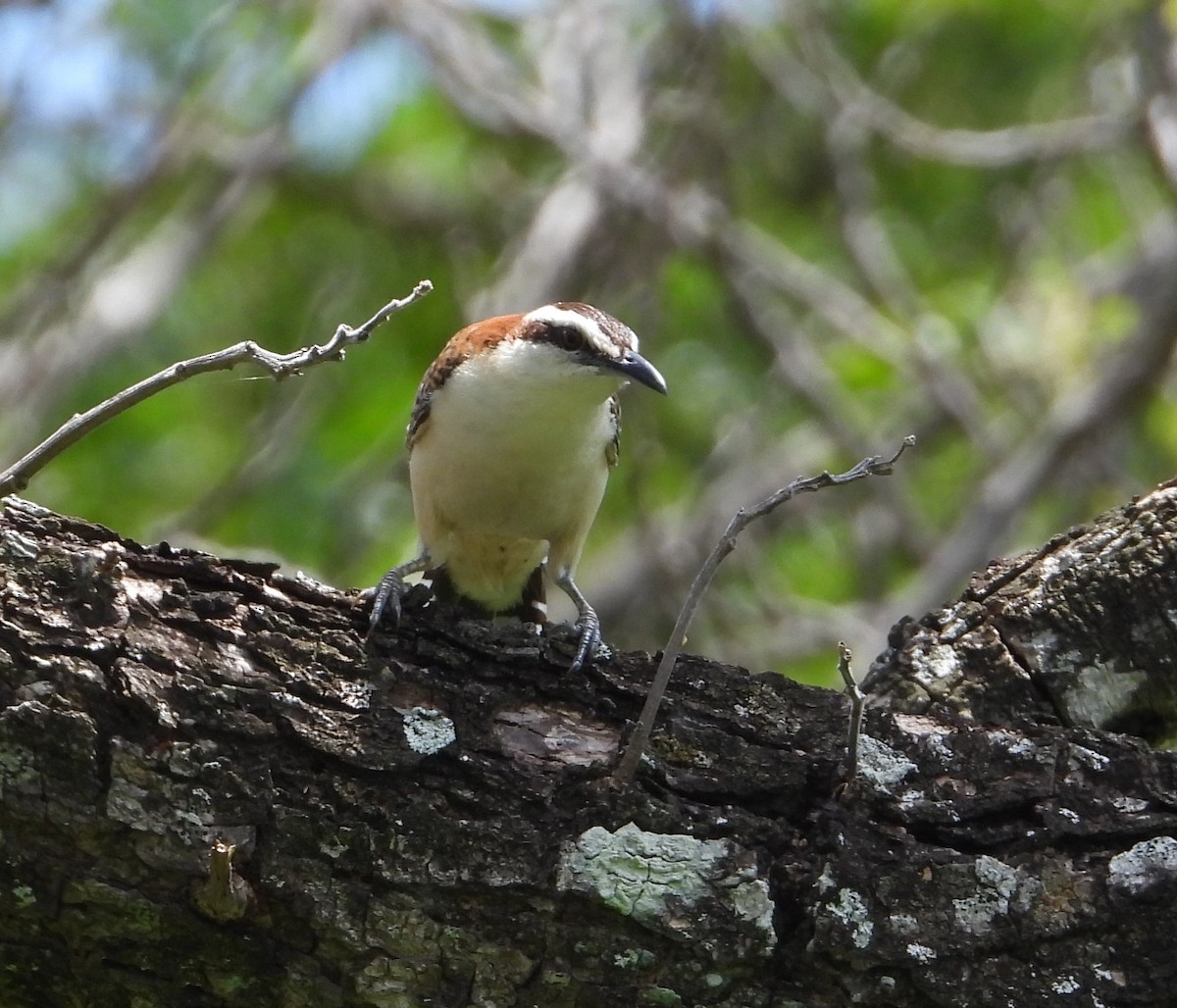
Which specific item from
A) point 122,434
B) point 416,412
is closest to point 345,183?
point 122,434

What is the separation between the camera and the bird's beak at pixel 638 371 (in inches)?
205

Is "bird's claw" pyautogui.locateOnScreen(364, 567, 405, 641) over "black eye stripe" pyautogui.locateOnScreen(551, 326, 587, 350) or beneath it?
beneath

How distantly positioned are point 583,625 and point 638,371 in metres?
1.07

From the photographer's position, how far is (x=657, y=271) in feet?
29.4

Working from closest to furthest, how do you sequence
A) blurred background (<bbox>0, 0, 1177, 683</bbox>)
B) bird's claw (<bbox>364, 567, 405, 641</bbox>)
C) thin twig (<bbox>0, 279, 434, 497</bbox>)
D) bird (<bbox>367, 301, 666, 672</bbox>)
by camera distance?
thin twig (<bbox>0, 279, 434, 497</bbox>) → bird's claw (<bbox>364, 567, 405, 641</bbox>) → bird (<bbox>367, 301, 666, 672</bbox>) → blurred background (<bbox>0, 0, 1177, 683</bbox>)

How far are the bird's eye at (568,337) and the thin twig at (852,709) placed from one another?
231 centimetres

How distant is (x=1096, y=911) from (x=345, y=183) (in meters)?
9.46

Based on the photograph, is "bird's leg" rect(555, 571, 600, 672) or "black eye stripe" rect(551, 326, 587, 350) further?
"black eye stripe" rect(551, 326, 587, 350)

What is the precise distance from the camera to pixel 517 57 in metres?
11.3

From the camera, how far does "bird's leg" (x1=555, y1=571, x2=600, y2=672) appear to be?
346 cm

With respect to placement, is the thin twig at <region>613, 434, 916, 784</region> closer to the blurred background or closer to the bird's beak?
the bird's beak

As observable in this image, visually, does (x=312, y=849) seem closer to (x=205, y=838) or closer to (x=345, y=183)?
(x=205, y=838)

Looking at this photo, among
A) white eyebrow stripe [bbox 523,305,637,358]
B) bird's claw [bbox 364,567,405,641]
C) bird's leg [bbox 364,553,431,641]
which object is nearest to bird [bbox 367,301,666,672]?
white eyebrow stripe [bbox 523,305,637,358]

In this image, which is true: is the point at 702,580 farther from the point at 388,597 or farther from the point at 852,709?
the point at 388,597
